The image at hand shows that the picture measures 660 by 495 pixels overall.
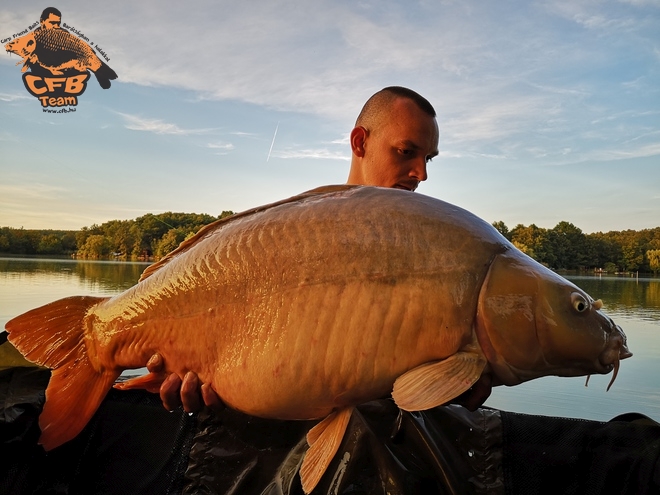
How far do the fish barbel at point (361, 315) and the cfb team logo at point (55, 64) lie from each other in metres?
9.82

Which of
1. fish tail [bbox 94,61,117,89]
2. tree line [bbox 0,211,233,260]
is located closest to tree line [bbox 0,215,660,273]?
tree line [bbox 0,211,233,260]

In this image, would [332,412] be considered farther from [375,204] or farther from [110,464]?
[110,464]

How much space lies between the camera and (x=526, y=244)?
3669 centimetres

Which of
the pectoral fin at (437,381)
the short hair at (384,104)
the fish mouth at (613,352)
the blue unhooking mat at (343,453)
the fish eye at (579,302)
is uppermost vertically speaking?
the short hair at (384,104)

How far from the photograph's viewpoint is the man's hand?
1.28m

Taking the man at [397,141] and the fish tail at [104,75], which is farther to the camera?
the fish tail at [104,75]

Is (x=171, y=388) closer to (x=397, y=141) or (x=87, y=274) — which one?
(x=397, y=141)

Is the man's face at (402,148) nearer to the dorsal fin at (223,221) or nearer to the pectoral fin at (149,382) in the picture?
the dorsal fin at (223,221)

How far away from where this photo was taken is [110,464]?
1.78 metres

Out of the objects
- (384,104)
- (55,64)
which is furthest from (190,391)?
(55,64)

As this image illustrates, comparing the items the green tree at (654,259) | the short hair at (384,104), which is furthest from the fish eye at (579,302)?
the green tree at (654,259)

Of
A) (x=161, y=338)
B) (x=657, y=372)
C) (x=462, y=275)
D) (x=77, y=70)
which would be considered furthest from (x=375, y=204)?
(x=77, y=70)

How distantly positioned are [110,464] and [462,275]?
56.8 inches

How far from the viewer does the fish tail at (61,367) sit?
4.30ft
